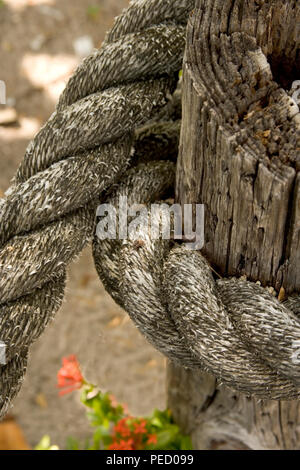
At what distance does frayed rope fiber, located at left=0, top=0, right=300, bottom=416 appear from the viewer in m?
0.99

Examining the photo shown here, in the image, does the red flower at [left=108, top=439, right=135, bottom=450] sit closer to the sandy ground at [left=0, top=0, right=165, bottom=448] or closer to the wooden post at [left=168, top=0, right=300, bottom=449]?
the sandy ground at [left=0, top=0, right=165, bottom=448]

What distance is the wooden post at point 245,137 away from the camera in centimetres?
91

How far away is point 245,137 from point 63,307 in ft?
6.28

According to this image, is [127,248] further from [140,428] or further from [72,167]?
[140,428]

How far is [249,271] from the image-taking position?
1.05m

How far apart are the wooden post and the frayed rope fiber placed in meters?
0.06

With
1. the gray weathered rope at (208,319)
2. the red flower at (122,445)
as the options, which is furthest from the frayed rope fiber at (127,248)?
the red flower at (122,445)

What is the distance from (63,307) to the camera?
2.69m

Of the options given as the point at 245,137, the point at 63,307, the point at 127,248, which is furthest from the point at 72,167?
the point at 63,307

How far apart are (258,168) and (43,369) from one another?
1820mm

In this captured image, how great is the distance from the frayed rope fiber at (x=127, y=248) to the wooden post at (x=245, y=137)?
2.5 inches

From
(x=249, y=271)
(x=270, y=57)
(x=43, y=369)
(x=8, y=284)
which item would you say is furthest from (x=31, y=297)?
(x=43, y=369)

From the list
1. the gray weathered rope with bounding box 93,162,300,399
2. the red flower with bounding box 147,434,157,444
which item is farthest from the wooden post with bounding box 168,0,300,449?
the red flower with bounding box 147,434,157,444

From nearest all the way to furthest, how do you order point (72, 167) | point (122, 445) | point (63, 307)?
point (72, 167)
point (122, 445)
point (63, 307)
